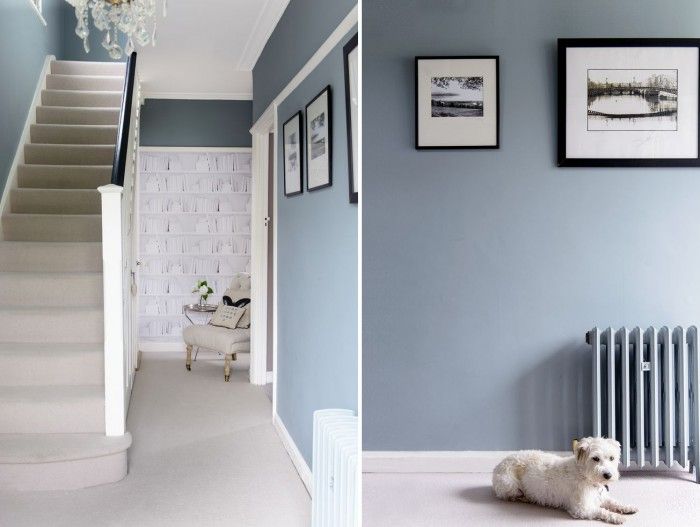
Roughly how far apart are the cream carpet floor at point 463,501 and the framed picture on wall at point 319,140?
47 cm

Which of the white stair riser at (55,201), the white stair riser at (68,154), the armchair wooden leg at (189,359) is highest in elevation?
the white stair riser at (68,154)

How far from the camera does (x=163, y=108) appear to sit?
2.77ft

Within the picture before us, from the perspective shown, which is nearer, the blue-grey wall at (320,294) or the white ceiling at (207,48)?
the white ceiling at (207,48)

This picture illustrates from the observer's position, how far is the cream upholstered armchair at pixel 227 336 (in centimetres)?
85

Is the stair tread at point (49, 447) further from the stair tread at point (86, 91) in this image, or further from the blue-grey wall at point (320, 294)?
the stair tread at point (86, 91)

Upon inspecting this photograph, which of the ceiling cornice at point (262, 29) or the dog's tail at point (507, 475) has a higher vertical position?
the ceiling cornice at point (262, 29)

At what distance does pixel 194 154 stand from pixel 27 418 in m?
0.40

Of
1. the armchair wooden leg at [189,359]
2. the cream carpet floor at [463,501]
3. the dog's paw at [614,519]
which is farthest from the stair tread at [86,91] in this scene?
the dog's paw at [614,519]

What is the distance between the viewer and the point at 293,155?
3.17 ft

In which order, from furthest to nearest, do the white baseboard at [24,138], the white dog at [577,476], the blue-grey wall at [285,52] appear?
the white dog at [577,476]
the blue-grey wall at [285,52]
the white baseboard at [24,138]

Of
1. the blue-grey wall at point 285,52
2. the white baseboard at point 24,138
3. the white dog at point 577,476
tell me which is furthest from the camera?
the white dog at point 577,476

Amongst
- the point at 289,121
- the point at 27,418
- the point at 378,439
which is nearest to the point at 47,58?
the point at 289,121

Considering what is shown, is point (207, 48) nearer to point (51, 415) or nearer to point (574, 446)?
point (51, 415)

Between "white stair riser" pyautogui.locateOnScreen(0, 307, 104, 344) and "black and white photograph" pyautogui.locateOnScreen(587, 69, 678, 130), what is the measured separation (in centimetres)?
71
